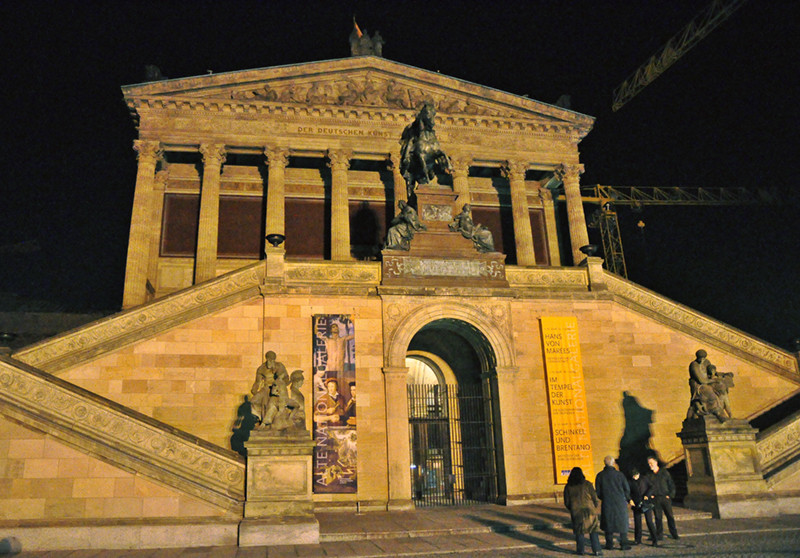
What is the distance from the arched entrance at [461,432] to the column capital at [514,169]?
46.5 feet

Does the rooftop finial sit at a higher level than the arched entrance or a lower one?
higher

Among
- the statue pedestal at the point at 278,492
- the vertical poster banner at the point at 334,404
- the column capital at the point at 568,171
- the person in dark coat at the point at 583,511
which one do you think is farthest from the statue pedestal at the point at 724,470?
the column capital at the point at 568,171

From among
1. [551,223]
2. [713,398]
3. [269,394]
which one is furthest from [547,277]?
[551,223]

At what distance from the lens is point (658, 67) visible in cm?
5844

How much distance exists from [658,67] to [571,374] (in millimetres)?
47244

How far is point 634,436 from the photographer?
21406mm

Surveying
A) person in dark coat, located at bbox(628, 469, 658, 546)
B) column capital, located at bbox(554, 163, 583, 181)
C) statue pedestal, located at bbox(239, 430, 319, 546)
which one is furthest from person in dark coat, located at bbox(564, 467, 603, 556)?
column capital, located at bbox(554, 163, 583, 181)

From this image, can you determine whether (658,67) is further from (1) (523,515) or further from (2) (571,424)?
(1) (523,515)

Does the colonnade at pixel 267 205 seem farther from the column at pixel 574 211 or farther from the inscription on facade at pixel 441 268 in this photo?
the inscription on facade at pixel 441 268

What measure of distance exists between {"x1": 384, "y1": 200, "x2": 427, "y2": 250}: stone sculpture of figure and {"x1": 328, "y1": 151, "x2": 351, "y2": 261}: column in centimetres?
863

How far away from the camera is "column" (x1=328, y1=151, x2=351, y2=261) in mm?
30594

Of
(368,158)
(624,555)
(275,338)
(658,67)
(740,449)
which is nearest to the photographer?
(624,555)

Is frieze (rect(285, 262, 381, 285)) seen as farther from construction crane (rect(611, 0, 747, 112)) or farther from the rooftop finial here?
construction crane (rect(611, 0, 747, 112))

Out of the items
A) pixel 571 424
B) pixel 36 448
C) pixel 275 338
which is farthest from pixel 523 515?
pixel 36 448
